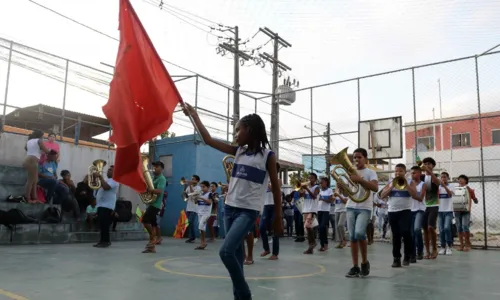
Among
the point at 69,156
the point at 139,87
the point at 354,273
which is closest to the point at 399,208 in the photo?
the point at 354,273

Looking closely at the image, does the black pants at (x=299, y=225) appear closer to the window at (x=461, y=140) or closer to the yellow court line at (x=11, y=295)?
the yellow court line at (x=11, y=295)

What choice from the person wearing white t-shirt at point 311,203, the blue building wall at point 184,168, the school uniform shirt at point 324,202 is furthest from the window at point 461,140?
the person wearing white t-shirt at point 311,203

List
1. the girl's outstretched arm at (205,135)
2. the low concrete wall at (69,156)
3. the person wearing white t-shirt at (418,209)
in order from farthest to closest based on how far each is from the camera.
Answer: the low concrete wall at (69,156) < the person wearing white t-shirt at (418,209) < the girl's outstretched arm at (205,135)

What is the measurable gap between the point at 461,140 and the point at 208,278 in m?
29.9

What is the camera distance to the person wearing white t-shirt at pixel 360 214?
259 inches

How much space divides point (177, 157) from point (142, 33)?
12322 mm

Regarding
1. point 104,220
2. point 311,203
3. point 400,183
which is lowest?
point 104,220

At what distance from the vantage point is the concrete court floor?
505 centimetres

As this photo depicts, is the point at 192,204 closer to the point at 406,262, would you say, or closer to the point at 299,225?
the point at 299,225

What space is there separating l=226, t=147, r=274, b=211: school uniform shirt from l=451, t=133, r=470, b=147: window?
30.8 meters

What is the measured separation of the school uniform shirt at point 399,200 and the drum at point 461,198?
4.32m

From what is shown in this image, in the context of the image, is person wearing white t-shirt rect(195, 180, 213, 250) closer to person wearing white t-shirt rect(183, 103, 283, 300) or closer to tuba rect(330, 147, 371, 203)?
tuba rect(330, 147, 371, 203)

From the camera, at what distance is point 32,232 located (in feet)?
34.7

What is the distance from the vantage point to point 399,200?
7.81 m
